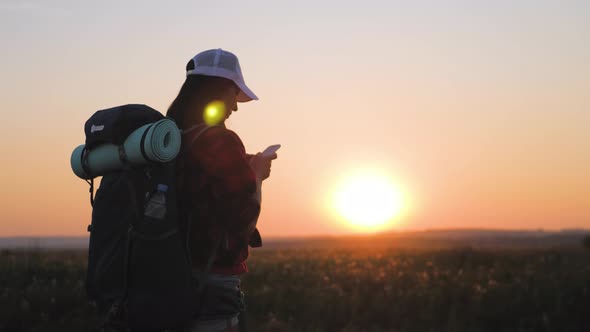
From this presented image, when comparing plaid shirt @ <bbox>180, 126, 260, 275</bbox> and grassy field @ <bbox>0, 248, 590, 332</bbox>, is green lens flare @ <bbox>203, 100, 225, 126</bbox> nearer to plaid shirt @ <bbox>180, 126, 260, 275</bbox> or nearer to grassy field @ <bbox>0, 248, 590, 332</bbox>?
plaid shirt @ <bbox>180, 126, 260, 275</bbox>

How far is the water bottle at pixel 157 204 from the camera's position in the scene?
327cm

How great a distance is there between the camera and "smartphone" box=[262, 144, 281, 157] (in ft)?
12.7

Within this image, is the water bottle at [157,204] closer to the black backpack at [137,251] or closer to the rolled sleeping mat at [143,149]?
the black backpack at [137,251]

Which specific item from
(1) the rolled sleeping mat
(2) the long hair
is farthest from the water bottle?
(2) the long hair

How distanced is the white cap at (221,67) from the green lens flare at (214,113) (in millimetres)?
133

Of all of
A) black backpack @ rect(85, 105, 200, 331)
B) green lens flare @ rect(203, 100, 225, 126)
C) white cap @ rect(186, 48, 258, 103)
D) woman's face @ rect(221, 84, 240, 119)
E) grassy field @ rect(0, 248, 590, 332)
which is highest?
white cap @ rect(186, 48, 258, 103)

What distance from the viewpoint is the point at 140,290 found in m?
3.28

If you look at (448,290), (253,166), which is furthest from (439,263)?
(253,166)

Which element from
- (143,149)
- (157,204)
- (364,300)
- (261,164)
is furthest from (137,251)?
(364,300)

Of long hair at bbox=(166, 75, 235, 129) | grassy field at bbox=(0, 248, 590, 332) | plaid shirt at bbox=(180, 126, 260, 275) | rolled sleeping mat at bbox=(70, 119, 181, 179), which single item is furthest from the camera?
grassy field at bbox=(0, 248, 590, 332)

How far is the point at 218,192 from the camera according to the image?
137 inches

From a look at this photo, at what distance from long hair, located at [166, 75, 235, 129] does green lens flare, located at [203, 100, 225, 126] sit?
0.02 m

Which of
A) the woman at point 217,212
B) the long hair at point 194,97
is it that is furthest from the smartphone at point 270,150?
the long hair at point 194,97

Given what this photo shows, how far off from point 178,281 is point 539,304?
9.89 m
